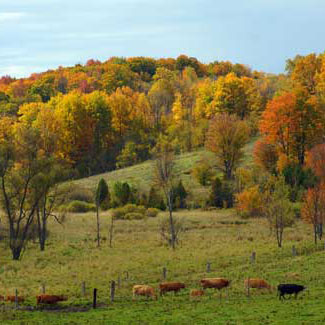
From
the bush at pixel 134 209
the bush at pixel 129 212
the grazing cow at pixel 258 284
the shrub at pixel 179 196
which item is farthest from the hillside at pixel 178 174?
the grazing cow at pixel 258 284

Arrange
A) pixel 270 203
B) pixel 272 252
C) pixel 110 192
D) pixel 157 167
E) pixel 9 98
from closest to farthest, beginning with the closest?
pixel 272 252 < pixel 270 203 < pixel 157 167 < pixel 110 192 < pixel 9 98

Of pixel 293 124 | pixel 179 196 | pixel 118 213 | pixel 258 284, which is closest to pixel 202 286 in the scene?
pixel 258 284

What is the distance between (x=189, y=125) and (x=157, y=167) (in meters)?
54.4

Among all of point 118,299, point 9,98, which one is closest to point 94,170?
point 9,98

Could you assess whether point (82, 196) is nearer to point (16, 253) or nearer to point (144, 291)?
point (16, 253)

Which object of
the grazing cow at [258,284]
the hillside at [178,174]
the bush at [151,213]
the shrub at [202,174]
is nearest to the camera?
the grazing cow at [258,284]

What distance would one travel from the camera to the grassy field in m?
27.3

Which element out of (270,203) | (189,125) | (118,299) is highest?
(189,125)

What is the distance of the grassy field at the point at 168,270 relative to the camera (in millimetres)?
27312

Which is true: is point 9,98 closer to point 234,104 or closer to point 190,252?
point 234,104

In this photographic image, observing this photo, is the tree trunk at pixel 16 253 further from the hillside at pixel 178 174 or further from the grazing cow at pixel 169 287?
the hillside at pixel 178 174

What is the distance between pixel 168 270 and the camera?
132 feet

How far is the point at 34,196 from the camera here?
54.2m

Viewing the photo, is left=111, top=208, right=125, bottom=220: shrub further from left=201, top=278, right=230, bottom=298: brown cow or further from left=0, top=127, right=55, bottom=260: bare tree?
left=201, top=278, right=230, bottom=298: brown cow
